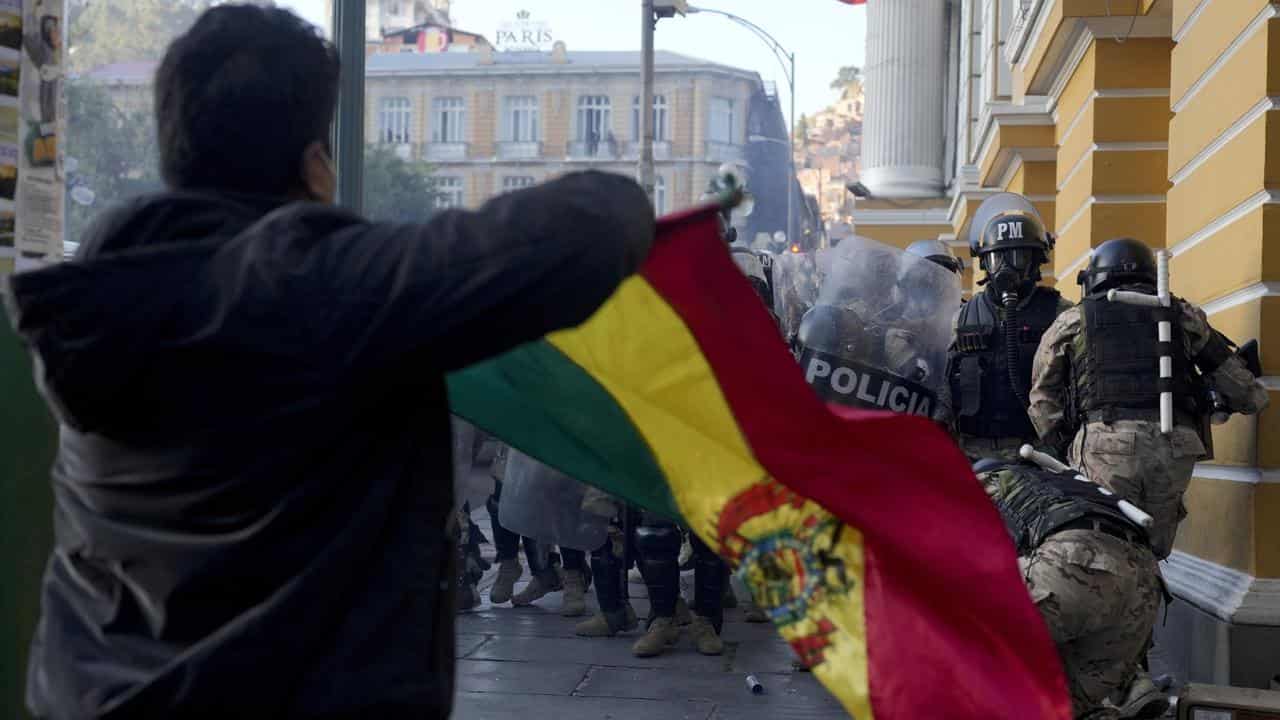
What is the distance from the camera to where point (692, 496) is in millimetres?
2531

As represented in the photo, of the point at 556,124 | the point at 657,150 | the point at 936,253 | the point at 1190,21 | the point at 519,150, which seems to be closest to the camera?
the point at 1190,21

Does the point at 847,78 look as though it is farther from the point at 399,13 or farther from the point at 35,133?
the point at 35,133

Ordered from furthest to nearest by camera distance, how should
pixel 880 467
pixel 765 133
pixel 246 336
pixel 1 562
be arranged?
pixel 765 133 < pixel 1 562 < pixel 880 467 < pixel 246 336

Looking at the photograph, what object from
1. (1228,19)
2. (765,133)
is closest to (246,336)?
(1228,19)

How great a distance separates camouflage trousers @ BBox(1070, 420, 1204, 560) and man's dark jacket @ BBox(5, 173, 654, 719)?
5304 mm

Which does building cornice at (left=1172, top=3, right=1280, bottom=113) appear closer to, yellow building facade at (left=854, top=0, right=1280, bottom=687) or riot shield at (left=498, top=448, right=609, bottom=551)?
yellow building facade at (left=854, top=0, right=1280, bottom=687)

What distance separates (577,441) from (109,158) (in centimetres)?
186

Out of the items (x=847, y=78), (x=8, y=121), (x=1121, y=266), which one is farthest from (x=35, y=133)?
(x=847, y=78)

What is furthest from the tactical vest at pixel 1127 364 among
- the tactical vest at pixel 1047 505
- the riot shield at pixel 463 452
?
the riot shield at pixel 463 452

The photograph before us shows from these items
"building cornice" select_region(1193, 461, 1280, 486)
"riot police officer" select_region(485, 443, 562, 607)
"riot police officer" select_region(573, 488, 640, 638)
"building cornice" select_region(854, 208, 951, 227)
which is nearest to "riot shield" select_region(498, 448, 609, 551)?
"riot police officer" select_region(573, 488, 640, 638)

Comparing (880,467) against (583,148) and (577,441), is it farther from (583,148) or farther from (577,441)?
(583,148)

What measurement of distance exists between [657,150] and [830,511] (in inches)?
2999

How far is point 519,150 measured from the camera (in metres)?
76.8

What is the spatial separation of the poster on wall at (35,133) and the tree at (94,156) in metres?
0.04
